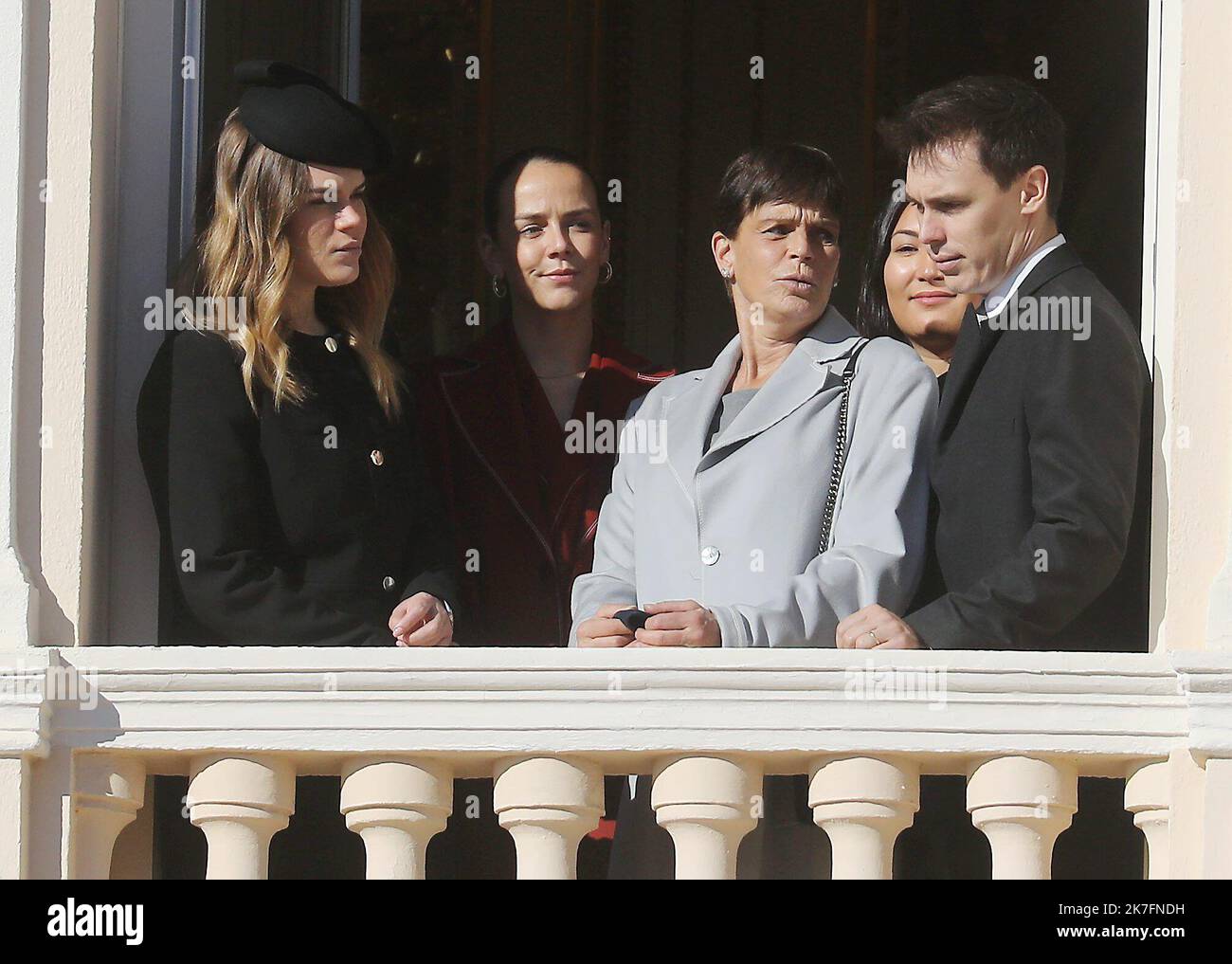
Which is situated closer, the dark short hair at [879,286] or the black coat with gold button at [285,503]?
the black coat with gold button at [285,503]

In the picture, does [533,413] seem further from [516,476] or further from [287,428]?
[287,428]

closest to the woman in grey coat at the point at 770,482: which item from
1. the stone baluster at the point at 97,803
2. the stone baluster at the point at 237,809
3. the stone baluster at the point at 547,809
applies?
the stone baluster at the point at 547,809

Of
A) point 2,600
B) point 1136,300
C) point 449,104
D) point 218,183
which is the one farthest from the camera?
point 449,104

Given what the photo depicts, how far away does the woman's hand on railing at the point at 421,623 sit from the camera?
429 centimetres

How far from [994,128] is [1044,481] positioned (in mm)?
689

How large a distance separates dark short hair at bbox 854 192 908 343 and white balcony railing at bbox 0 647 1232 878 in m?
0.97

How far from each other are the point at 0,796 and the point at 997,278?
6.41 feet

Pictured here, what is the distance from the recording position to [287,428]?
4.39 m

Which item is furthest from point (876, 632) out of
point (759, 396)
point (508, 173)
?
point (508, 173)

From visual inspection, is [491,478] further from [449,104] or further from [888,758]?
[449,104]

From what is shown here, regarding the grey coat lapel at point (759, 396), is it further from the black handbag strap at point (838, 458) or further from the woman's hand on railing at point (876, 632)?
the woman's hand on railing at point (876, 632)

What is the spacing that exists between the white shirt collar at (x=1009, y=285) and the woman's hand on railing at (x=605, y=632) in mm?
865
